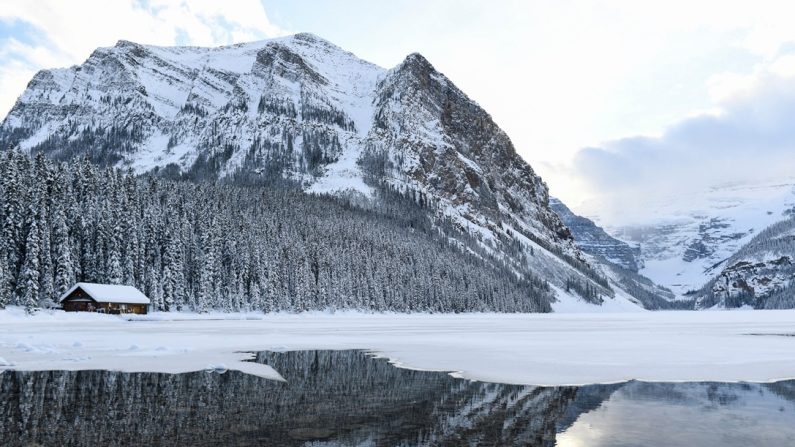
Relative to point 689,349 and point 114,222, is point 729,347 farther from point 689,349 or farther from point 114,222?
point 114,222

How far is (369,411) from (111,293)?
73.6m

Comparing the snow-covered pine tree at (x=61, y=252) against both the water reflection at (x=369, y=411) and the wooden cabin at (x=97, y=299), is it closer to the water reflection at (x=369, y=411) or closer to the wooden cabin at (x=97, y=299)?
the wooden cabin at (x=97, y=299)

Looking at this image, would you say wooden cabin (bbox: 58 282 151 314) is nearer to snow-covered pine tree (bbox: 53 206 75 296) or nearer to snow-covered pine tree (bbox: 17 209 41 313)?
snow-covered pine tree (bbox: 53 206 75 296)

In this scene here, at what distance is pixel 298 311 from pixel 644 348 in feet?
249

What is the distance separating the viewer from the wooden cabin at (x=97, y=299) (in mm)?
75125

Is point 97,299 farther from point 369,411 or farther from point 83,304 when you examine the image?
point 369,411

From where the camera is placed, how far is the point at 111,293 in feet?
255

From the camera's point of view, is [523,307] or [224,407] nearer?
[224,407]

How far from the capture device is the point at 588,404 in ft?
53.2

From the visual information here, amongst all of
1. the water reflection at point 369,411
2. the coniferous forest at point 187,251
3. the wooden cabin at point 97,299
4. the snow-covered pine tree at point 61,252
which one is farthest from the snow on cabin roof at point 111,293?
the water reflection at point 369,411

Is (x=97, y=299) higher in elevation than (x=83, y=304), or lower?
higher

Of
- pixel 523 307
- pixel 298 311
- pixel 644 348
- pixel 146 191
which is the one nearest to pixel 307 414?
pixel 644 348

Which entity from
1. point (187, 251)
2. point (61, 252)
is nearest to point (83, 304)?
point (61, 252)

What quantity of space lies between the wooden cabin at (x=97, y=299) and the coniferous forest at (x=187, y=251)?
1.72 meters
